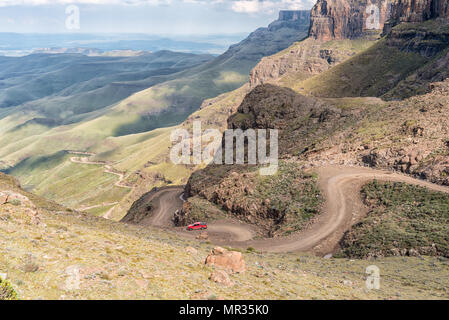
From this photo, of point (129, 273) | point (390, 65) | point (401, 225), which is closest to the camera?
point (129, 273)

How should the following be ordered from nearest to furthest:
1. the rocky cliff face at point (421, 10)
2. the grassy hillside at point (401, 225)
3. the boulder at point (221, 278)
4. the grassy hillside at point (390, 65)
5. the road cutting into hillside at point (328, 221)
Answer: the boulder at point (221, 278)
the grassy hillside at point (401, 225)
the road cutting into hillside at point (328, 221)
the grassy hillside at point (390, 65)
the rocky cliff face at point (421, 10)

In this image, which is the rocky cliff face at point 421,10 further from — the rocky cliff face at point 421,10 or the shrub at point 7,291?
the shrub at point 7,291

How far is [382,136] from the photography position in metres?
45.8

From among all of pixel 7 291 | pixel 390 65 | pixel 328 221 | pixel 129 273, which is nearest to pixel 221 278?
pixel 129 273

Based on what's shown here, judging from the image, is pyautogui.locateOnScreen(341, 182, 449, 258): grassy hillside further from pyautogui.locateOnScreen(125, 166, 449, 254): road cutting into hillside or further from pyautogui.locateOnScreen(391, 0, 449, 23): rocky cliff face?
pyautogui.locateOnScreen(391, 0, 449, 23): rocky cliff face

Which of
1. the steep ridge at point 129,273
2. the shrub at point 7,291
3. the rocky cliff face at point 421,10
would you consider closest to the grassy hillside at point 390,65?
Result: the rocky cliff face at point 421,10

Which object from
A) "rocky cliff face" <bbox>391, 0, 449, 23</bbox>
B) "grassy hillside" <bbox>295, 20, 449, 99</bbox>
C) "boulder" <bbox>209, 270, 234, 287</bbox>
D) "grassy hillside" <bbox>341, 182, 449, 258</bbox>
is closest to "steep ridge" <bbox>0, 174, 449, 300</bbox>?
"boulder" <bbox>209, 270, 234, 287</bbox>

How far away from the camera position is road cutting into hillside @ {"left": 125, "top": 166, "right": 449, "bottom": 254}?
33.3 m

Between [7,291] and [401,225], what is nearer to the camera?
[7,291]

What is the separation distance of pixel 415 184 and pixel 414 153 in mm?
6219

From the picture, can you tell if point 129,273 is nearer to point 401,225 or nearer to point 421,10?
point 401,225

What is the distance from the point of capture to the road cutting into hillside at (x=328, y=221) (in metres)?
33.3

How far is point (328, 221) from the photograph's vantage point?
35594mm
